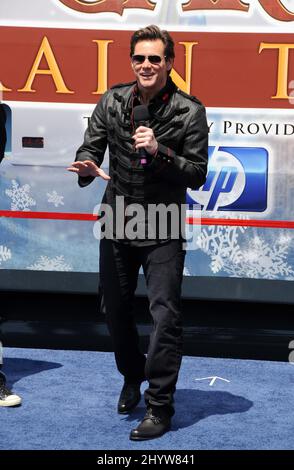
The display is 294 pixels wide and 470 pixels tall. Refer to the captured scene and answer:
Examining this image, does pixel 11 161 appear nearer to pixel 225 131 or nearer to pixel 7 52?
pixel 7 52

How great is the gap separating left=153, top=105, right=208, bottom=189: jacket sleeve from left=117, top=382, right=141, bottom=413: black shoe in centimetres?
101

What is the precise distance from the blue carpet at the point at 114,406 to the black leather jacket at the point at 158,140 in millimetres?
1015

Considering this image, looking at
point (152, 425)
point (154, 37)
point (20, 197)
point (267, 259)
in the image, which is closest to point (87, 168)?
point (154, 37)

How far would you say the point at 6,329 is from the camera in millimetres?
5461

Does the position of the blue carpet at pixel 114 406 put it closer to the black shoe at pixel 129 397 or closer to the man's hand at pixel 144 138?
the black shoe at pixel 129 397

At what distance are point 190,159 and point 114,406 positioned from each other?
1279 mm

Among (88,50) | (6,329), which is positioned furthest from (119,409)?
(88,50)

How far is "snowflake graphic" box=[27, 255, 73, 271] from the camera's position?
5285 mm

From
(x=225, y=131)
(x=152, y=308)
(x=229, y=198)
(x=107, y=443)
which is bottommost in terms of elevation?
(x=107, y=443)

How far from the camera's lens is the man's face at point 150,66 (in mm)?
3721

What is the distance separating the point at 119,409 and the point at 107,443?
37 cm

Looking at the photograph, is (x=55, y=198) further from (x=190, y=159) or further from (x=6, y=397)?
(x=190, y=159)

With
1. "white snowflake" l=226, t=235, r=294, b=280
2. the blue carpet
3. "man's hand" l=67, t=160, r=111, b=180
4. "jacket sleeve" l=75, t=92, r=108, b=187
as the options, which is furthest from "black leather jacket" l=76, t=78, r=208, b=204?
"white snowflake" l=226, t=235, r=294, b=280

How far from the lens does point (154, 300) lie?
153 inches
